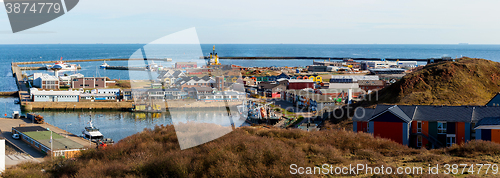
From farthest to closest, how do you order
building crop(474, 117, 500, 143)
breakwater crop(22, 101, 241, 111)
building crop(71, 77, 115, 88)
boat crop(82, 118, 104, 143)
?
1. building crop(71, 77, 115, 88)
2. breakwater crop(22, 101, 241, 111)
3. boat crop(82, 118, 104, 143)
4. building crop(474, 117, 500, 143)

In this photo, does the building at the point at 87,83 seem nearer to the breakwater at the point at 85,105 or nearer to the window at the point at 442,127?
the breakwater at the point at 85,105

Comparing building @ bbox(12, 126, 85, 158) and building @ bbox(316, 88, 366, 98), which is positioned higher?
building @ bbox(316, 88, 366, 98)

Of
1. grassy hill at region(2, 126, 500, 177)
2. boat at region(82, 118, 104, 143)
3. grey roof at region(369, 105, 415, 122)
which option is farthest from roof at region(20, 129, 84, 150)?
grey roof at region(369, 105, 415, 122)

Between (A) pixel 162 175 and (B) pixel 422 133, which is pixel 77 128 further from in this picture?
(B) pixel 422 133

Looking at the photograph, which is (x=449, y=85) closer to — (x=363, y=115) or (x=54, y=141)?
(x=363, y=115)

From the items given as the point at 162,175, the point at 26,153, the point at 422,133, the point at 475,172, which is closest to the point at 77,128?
the point at 26,153

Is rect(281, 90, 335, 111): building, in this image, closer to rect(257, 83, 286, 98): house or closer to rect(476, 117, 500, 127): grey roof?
rect(257, 83, 286, 98): house
